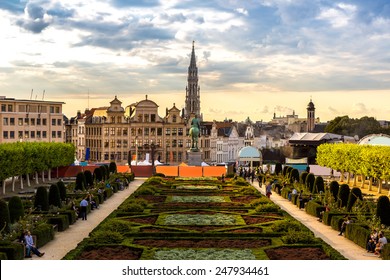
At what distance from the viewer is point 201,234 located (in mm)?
30875

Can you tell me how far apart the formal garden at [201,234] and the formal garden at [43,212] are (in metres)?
2.31

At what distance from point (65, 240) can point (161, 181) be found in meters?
34.1

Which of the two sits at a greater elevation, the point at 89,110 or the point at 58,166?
the point at 89,110

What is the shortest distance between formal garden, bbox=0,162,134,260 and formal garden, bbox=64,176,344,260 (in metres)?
2.31

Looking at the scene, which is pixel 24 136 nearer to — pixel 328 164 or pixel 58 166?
pixel 58 166

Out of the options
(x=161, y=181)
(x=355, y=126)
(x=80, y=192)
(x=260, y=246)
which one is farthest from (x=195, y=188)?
(x=355, y=126)

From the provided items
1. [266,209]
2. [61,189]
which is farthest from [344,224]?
[61,189]

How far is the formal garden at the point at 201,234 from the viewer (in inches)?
1046

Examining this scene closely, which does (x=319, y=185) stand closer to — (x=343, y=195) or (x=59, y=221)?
(x=343, y=195)

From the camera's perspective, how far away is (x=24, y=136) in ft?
358

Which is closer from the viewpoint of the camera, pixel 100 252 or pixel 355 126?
pixel 100 252

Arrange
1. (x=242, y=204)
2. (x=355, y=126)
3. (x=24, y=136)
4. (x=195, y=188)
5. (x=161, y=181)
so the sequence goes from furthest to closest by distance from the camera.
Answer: (x=355, y=126) → (x=24, y=136) → (x=161, y=181) → (x=195, y=188) → (x=242, y=204)

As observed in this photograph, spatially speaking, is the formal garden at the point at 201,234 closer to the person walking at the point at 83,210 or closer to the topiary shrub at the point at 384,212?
the person walking at the point at 83,210

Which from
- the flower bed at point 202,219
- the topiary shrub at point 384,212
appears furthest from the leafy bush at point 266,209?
the topiary shrub at point 384,212
